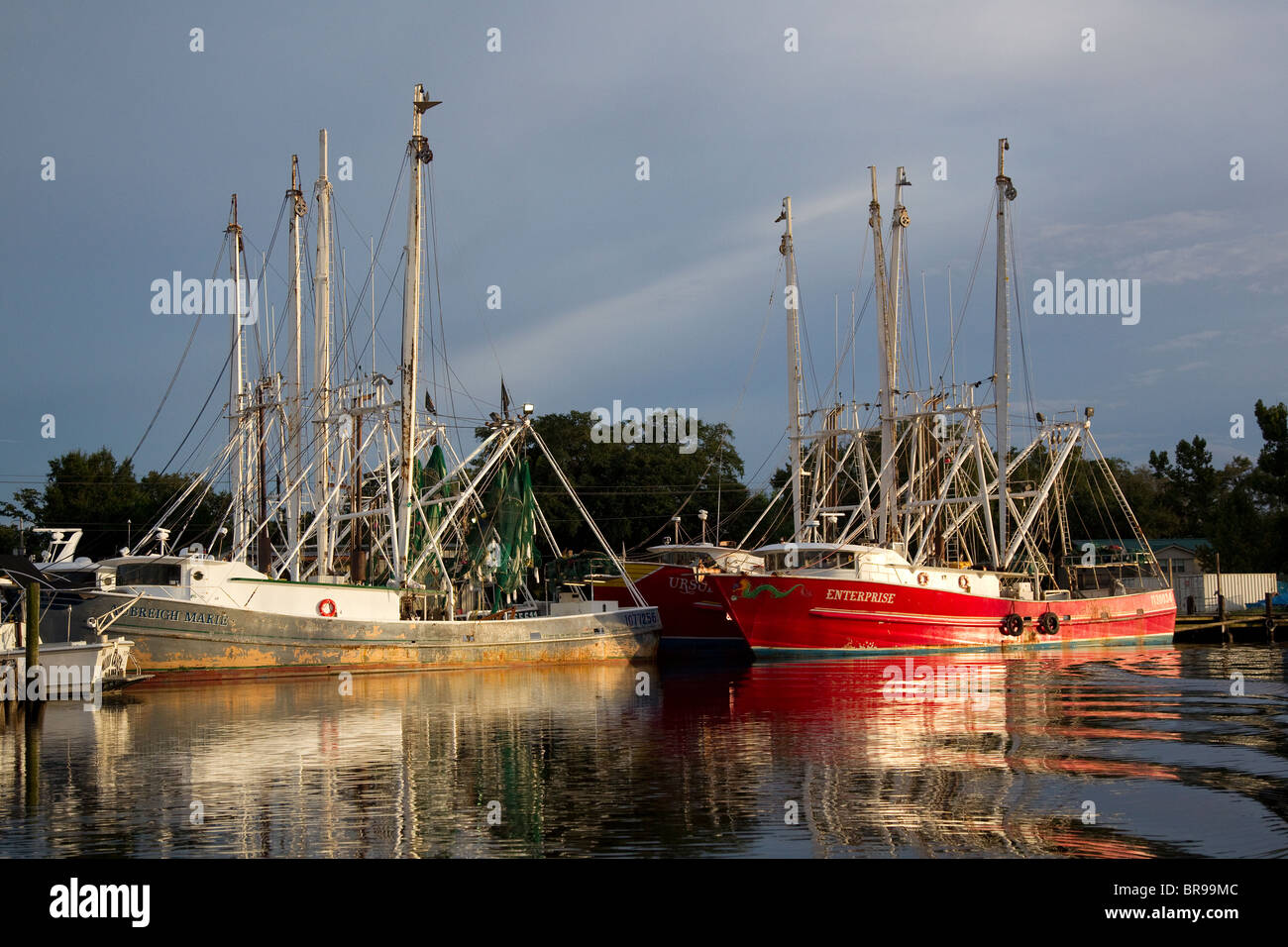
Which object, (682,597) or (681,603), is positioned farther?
(681,603)

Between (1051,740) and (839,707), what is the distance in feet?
23.3

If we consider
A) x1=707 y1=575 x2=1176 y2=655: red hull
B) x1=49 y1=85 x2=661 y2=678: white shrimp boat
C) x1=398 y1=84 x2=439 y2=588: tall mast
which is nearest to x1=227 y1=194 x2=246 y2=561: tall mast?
x1=49 y1=85 x2=661 y2=678: white shrimp boat

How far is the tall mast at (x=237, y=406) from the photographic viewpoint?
53.4 meters

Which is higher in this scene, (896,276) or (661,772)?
(896,276)

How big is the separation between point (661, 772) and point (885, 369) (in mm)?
39728

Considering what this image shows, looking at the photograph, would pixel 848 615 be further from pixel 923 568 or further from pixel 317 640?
pixel 317 640

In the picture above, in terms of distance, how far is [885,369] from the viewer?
5734 centimetres

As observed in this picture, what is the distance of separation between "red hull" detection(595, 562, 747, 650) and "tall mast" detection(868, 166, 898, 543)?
8.55 metres

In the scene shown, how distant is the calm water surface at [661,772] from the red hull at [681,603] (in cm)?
1996

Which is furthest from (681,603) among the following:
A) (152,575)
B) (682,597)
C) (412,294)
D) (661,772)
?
(661,772)

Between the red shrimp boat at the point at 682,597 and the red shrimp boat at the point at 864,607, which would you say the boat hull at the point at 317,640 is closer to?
the red shrimp boat at the point at 864,607

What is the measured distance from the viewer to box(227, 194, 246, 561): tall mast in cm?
5338

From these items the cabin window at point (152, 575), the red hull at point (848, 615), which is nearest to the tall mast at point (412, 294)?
the cabin window at point (152, 575)
